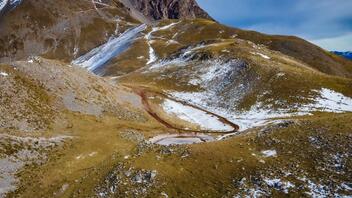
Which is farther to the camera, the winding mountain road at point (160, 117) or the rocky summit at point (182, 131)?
the winding mountain road at point (160, 117)

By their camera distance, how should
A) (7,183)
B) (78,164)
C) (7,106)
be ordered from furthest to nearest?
(7,106), (78,164), (7,183)

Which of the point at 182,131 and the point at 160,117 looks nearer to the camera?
the point at 182,131

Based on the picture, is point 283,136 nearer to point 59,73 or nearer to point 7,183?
point 7,183

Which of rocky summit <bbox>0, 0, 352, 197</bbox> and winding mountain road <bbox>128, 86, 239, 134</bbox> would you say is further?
winding mountain road <bbox>128, 86, 239, 134</bbox>

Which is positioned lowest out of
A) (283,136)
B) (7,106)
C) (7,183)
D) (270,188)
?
(7,183)

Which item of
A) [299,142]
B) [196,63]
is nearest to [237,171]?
[299,142]

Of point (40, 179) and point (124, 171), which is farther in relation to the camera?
point (40, 179)

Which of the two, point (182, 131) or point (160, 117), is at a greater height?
point (160, 117)

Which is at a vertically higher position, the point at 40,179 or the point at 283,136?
the point at 283,136
